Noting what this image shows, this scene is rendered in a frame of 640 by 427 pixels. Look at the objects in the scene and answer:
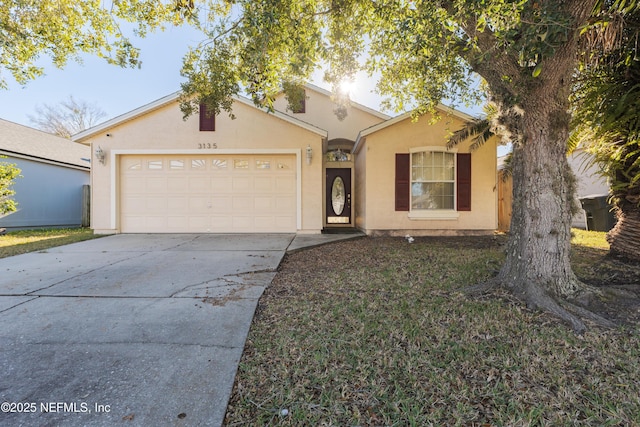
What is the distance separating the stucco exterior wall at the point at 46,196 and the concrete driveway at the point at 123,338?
8755 millimetres

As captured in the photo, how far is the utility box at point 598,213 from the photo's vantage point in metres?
9.35

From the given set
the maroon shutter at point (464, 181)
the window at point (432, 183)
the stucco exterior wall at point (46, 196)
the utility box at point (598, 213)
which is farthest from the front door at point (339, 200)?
the stucco exterior wall at point (46, 196)

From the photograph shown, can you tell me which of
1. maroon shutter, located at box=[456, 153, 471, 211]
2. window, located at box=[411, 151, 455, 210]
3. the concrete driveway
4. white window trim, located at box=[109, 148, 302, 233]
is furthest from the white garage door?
maroon shutter, located at box=[456, 153, 471, 211]

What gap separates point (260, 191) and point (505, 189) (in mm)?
7910

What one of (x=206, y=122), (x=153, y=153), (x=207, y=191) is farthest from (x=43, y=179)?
(x=206, y=122)

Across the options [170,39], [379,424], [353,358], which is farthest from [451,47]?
[170,39]

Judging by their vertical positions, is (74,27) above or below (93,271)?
above

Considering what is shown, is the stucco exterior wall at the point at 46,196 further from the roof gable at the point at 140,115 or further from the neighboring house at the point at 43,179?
the roof gable at the point at 140,115

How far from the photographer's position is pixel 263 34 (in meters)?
3.83

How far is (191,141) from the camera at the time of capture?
878 cm

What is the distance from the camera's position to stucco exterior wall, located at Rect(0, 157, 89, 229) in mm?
11195

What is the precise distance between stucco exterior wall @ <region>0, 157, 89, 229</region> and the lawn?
43.7 feet

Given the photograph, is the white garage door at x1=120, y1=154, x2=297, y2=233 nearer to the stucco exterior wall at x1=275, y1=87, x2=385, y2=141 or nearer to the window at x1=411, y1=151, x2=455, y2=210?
the stucco exterior wall at x1=275, y1=87, x2=385, y2=141

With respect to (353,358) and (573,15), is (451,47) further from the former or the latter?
(353,358)
